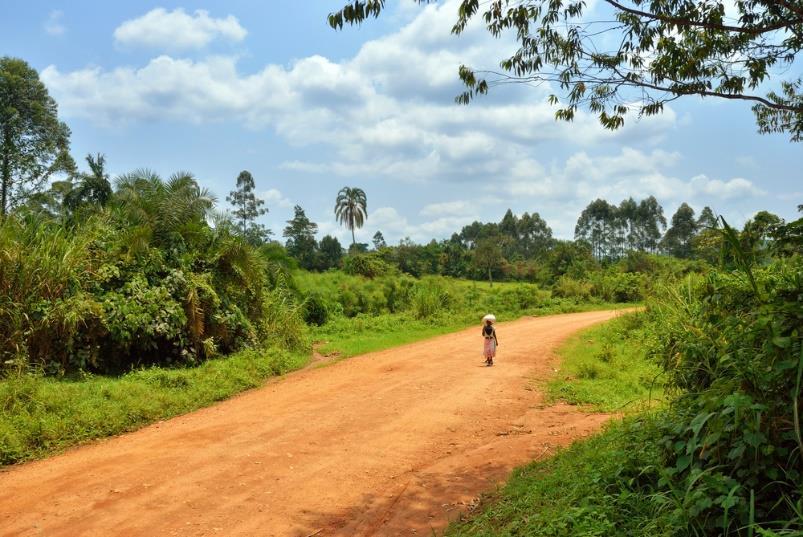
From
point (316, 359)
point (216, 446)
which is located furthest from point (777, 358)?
point (316, 359)

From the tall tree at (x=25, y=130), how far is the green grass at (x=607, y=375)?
1035 inches

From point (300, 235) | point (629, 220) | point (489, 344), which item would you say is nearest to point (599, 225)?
point (629, 220)

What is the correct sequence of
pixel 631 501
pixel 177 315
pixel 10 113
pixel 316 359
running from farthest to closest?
pixel 10 113 → pixel 316 359 → pixel 177 315 → pixel 631 501

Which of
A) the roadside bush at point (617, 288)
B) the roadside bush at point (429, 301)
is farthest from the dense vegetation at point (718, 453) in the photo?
the roadside bush at point (617, 288)

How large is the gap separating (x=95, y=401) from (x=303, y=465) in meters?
3.81

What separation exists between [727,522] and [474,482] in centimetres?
317

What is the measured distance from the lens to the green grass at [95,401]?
22.7 feet

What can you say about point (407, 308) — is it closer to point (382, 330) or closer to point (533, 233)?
point (382, 330)

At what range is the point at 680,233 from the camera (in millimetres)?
68062

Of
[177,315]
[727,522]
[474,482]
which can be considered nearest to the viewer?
[727,522]

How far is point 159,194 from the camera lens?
12.7 meters

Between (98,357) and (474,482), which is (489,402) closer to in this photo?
(474,482)

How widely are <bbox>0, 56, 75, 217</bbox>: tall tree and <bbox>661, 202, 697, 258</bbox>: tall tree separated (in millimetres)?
62516

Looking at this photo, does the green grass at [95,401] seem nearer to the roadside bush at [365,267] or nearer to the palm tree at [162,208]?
the palm tree at [162,208]
